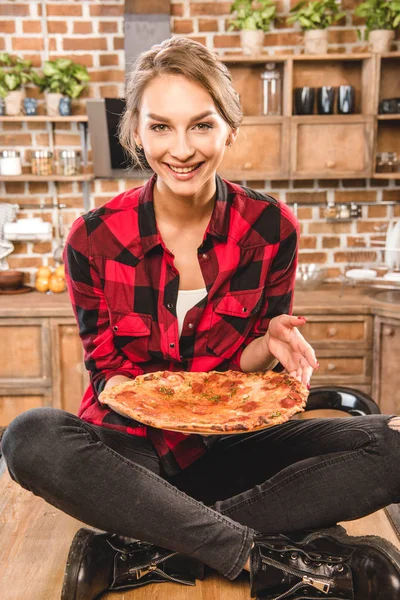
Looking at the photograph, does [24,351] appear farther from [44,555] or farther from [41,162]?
[44,555]

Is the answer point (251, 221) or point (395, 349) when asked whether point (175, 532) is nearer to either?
point (251, 221)

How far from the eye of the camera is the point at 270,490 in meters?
1.65

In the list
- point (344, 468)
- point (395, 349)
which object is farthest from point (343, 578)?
point (395, 349)

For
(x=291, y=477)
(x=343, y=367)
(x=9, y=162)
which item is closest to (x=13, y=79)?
(x=9, y=162)

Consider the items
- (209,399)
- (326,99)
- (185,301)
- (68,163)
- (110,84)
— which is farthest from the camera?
(110,84)

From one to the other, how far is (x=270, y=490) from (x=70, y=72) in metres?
2.48

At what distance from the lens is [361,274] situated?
11.7ft

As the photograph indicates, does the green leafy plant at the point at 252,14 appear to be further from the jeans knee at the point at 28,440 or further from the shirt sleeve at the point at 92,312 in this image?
the jeans knee at the point at 28,440

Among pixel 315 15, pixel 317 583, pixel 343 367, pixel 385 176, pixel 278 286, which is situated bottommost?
Result: pixel 343 367

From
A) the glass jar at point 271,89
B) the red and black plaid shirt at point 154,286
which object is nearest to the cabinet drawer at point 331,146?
the glass jar at point 271,89

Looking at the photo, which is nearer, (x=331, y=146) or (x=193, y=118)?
→ (x=193, y=118)

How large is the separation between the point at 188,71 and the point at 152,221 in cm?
41

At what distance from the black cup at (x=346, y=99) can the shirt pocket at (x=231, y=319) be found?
70.7 inches

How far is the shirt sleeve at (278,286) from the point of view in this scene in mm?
1971
